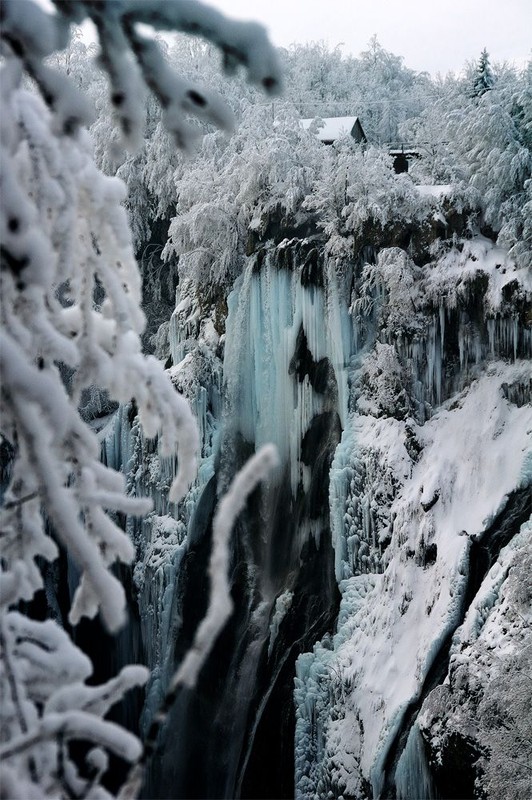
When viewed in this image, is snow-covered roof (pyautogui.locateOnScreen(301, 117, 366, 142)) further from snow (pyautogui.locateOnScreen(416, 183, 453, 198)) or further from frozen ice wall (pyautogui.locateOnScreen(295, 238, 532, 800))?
frozen ice wall (pyautogui.locateOnScreen(295, 238, 532, 800))

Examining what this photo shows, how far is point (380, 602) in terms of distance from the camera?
7977mm

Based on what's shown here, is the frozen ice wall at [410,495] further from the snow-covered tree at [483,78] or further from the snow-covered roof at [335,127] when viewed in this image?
the snow-covered roof at [335,127]

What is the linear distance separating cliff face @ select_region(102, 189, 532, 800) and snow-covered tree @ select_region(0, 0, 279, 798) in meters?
5.49

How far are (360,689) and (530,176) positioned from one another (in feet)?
19.0

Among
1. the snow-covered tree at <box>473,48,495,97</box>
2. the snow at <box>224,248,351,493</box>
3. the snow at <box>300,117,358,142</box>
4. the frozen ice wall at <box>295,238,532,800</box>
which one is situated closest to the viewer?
the frozen ice wall at <box>295,238,532,800</box>

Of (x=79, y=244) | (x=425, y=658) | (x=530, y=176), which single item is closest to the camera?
(x=79, y=244)

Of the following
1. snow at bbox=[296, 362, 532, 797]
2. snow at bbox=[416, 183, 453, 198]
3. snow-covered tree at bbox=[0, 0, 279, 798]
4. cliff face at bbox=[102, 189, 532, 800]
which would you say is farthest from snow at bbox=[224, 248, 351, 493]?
snow-covered tree at bbox=[0, 0, 279, 798]

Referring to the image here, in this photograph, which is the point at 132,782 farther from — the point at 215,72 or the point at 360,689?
the point at 215,72

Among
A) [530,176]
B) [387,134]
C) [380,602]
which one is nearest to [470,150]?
[530,176]

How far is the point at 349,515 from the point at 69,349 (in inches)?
297

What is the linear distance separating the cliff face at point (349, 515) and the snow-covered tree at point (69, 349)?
5490mm

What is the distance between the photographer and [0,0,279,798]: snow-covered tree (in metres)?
1.00

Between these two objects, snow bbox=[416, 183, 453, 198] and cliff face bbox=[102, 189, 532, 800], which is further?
snow bbox=[416, 183, 453, 198]

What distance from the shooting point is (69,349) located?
1.17 metres
